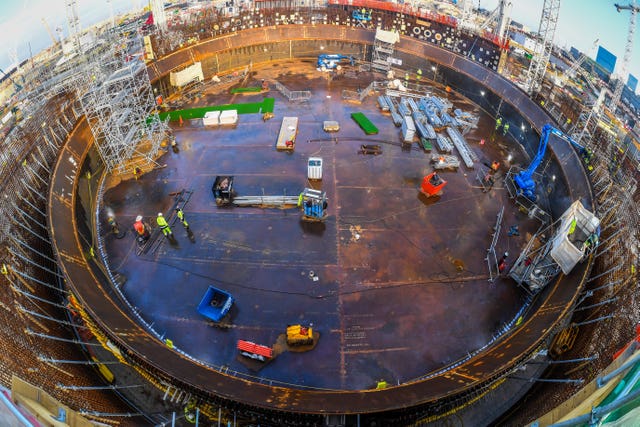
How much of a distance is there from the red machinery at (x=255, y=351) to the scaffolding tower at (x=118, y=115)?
20680 mm

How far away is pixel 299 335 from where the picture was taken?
24031mm

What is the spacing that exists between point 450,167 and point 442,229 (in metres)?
8.16

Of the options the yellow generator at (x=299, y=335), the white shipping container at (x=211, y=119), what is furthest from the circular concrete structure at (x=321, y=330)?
the white shipping container at (x=211, y=119)

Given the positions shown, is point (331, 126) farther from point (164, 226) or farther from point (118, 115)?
point (118, 115)

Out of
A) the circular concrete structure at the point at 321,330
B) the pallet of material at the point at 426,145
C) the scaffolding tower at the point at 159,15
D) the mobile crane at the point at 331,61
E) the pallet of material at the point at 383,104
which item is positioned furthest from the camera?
the mobile crane at the point at 331,61

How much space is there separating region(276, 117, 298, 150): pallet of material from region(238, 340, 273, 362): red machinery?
66.9 ft

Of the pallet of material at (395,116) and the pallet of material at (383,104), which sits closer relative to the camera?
the pallet of material at (395,116)

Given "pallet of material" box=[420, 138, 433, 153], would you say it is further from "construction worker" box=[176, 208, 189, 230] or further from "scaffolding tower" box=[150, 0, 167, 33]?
"scaffolding tower" box=[150, 0, 167, 33]

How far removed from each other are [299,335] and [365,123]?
25.3m

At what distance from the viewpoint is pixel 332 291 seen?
27375mm

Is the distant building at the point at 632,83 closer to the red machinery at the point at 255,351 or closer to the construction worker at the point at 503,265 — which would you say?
the construction worker at the point at 503,265

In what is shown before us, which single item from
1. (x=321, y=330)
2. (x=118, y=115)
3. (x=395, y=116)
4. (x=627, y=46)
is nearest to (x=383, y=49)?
(x=395, y=116)

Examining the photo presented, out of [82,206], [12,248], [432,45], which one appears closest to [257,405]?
[12,248]

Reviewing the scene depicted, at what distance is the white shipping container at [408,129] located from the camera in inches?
1563
